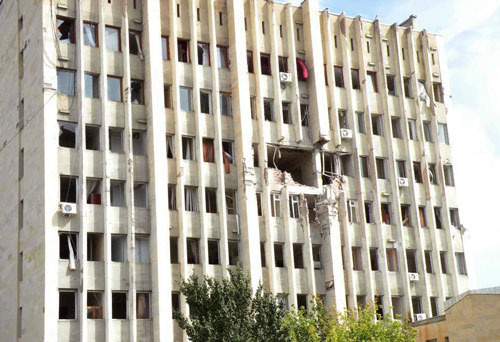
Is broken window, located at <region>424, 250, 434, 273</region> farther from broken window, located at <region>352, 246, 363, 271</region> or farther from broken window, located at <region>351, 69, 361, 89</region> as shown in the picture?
broken window, located at <region>351, 69, 361, 89</region>

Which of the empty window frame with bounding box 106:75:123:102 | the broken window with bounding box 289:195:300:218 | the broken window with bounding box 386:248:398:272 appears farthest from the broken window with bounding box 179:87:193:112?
the broken window with bounding box 386:248:398:272

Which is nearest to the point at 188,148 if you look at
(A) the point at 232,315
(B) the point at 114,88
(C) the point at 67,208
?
(B) the point at 114,88

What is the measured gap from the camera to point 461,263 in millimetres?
54188

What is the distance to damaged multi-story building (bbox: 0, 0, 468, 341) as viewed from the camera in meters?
42.7

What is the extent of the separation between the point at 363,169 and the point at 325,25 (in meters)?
9.46

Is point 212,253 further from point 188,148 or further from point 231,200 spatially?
point 188,148

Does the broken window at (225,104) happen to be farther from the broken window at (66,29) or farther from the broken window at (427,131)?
the broken window at (427,131)

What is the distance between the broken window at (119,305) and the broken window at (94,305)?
2.18ft

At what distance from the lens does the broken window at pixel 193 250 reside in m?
45.3

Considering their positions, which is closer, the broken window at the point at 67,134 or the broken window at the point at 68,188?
the broken window at the point at 68,188

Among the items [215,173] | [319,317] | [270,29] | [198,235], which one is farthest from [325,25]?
[319,317]

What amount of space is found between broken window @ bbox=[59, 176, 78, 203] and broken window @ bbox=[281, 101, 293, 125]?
1377 centimetres

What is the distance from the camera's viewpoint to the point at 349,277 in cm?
4912

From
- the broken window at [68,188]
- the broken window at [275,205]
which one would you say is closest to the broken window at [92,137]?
the broken window at [68,188]
